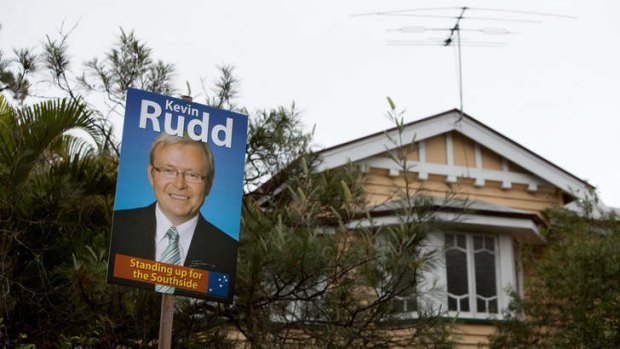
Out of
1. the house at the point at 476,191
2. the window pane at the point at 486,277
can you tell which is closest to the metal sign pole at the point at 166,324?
the house at the point at 476,191

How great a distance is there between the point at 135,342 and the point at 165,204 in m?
2.57

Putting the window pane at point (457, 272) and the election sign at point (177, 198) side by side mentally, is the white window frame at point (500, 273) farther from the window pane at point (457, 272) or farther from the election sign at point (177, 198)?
the election sign at point (177, 198)

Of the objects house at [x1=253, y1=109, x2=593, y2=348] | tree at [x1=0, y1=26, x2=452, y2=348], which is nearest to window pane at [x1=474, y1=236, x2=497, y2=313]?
house at [x1=253, y1=109, x2=593, y2=348]

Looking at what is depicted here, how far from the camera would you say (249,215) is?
8.76 metres

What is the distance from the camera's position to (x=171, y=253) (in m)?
6.04

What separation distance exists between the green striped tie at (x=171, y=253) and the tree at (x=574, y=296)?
7.20m

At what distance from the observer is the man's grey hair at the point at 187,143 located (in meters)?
6.15

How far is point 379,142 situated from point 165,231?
900 centimetres

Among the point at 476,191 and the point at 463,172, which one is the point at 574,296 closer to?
the point at 476,191

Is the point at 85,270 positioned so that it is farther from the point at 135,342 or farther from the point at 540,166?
the point at 540,166

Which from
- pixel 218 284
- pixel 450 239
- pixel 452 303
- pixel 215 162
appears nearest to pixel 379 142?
pixel 450 239

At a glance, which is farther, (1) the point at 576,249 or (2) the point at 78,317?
(1) the point at 576,249

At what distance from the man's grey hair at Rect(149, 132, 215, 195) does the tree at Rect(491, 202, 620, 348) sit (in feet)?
23.1

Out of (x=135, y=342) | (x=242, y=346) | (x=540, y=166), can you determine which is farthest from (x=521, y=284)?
(x=135, y=342)
